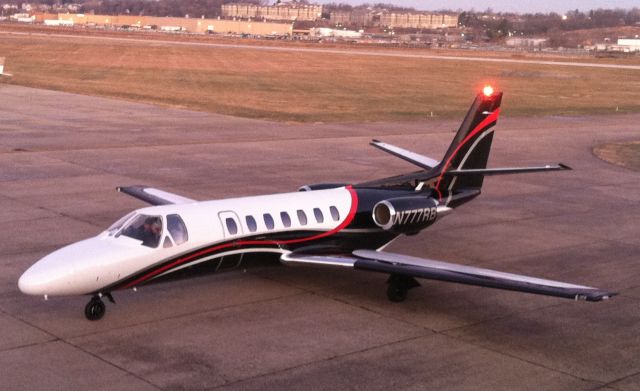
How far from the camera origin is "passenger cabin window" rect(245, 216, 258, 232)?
59.6 feet

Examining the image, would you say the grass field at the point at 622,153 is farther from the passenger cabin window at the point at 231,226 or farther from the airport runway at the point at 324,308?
the passenger cabin window at the point at 231,226

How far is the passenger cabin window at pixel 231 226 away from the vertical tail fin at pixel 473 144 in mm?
6330

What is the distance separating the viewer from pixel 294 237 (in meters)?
18.8

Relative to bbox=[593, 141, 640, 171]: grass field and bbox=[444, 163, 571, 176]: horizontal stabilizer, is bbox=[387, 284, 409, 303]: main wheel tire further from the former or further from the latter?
bbox=[593, 141, 640, 171]: grass field

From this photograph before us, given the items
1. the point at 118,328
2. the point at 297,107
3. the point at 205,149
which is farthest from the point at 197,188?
the point at 297,107

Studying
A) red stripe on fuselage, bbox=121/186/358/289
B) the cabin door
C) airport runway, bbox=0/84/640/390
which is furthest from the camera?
the cabin door

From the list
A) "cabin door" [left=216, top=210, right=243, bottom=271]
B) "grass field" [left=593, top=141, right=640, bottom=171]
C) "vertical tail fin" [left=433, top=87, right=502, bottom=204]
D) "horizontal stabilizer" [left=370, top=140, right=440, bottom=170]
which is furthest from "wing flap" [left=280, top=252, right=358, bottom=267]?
"grass field" [left=593, top=141, right=640, bottom=171]

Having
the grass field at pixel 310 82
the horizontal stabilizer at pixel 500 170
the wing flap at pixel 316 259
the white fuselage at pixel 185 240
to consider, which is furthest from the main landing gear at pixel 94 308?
the grass field at pixel 310 82

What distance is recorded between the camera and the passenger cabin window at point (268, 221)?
60.4 feet

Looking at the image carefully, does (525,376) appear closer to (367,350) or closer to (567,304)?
(367,350)

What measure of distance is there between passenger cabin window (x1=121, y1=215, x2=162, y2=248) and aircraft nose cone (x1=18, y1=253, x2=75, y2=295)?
1514 mm

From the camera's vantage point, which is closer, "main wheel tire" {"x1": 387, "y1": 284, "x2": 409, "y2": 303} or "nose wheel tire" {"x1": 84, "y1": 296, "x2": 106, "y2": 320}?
"nose wheel tire" {"x1": 84, "y1": 296, "x2": 106, "y2": 320}

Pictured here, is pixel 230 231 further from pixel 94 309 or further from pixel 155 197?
pixel 155 197

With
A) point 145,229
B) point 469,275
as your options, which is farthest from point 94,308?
point 469,275
